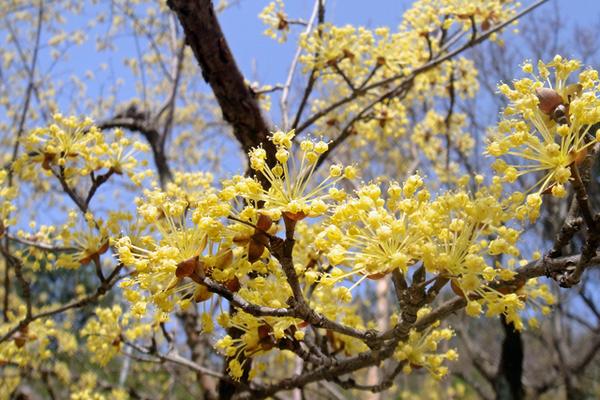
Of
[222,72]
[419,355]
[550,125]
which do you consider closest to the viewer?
[550,125]

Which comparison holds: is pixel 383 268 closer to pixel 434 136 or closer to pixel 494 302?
pixel 494 302

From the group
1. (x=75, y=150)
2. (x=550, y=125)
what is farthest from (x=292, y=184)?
(x=75, y=150)

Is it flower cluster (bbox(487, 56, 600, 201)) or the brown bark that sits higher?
the brown bark

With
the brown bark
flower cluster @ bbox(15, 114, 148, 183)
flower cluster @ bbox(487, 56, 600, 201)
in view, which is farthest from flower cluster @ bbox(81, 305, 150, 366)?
flower cluster @ bbox(487, 56, 600, 201)

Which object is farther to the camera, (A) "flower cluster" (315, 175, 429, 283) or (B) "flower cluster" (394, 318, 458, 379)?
(B) "flower cluster" (394, 318, 458, 379)

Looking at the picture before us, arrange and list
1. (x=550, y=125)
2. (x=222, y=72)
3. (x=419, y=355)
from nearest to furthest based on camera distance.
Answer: (x=550, y=125) < (x=419, y=355) < (x=222, y=72)

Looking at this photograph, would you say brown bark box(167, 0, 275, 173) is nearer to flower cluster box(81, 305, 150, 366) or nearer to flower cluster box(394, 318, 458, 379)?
flower cluster box(394, 318, 458, 379)

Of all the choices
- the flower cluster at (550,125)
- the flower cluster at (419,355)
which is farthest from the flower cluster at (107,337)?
the flower cluster at (550,125)

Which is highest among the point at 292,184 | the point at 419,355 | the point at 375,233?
the point at 292,184

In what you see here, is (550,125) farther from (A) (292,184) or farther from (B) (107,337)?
(B) (107,337)

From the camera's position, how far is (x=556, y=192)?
161 cm

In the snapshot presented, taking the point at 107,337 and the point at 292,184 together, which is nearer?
the point at 292,184

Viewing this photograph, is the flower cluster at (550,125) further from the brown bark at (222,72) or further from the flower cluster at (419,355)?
the brown bark at (222,72)

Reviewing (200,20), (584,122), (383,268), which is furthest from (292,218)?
(200,20)
